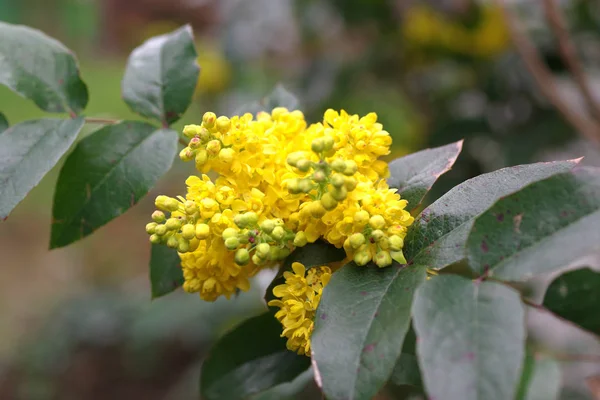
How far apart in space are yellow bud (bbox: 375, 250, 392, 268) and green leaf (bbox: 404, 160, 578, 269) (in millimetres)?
33

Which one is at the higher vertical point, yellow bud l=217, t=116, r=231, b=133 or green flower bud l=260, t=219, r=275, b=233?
yellow bud l=217, t=116, r=231, b=133

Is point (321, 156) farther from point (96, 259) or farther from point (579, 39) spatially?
point (96, 259)

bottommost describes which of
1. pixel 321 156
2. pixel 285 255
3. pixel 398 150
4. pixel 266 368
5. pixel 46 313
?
pixel 46 313

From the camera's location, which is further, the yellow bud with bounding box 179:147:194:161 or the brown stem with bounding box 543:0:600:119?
the brown stem with bounding box 543:0:600:119

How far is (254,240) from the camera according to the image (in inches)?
26.2

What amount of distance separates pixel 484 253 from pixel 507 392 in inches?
6.1

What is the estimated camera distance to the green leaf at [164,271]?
0.81 m

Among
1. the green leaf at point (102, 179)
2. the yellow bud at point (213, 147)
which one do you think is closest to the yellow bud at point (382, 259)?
the yellow bud at point (213, 147)

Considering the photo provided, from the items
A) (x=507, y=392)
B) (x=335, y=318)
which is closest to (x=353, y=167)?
(x=335, y=318)

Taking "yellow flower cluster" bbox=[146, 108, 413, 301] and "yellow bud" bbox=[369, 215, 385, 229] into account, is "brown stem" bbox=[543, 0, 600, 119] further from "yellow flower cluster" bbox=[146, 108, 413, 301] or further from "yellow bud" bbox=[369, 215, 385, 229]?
"yellow bud" bbox=[369, 215, 385, 229]

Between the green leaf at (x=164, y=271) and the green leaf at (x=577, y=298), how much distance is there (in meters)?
0.48

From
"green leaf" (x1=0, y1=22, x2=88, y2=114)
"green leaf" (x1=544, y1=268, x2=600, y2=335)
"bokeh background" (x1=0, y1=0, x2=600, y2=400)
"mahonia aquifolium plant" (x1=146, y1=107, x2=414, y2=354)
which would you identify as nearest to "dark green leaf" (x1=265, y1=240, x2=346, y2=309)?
"mahonia aquifolium plant" (x1=146, y1=107, x2=414, y2=354)

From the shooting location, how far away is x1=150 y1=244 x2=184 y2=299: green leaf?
2.66 ft

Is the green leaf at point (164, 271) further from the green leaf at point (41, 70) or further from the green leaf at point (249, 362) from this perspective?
the green leaf at point (41, 70)
